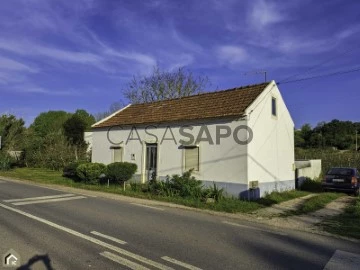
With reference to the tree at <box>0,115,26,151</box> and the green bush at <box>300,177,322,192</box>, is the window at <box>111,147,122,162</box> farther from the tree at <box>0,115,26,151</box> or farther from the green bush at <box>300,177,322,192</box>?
the tree at <box>0,115,26,151</box>

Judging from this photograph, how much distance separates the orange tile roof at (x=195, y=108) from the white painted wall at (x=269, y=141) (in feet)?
1.98

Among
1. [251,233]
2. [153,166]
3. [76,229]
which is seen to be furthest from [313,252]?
[153,166]

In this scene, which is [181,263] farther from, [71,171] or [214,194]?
[71,171]

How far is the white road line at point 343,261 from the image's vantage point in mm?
5517

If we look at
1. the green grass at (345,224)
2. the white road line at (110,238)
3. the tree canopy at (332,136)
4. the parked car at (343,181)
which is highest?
the tree canopy at (332,136)

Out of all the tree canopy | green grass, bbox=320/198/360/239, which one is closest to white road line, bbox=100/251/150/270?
green grass, bbox=320/198/360/239

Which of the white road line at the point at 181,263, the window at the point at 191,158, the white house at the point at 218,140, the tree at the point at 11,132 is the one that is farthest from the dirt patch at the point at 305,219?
the tree at the point at 11,132

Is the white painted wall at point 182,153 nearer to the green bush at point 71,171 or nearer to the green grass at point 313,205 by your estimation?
the green bush at point 71,171

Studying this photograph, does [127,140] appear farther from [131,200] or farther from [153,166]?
[131,200]

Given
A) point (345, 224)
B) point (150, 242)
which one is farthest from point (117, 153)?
point (150, 242)

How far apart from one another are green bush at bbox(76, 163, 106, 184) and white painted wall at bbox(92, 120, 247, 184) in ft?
5.61

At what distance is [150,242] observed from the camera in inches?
261

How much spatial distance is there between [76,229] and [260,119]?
9.91m

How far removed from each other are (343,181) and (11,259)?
1613cm
